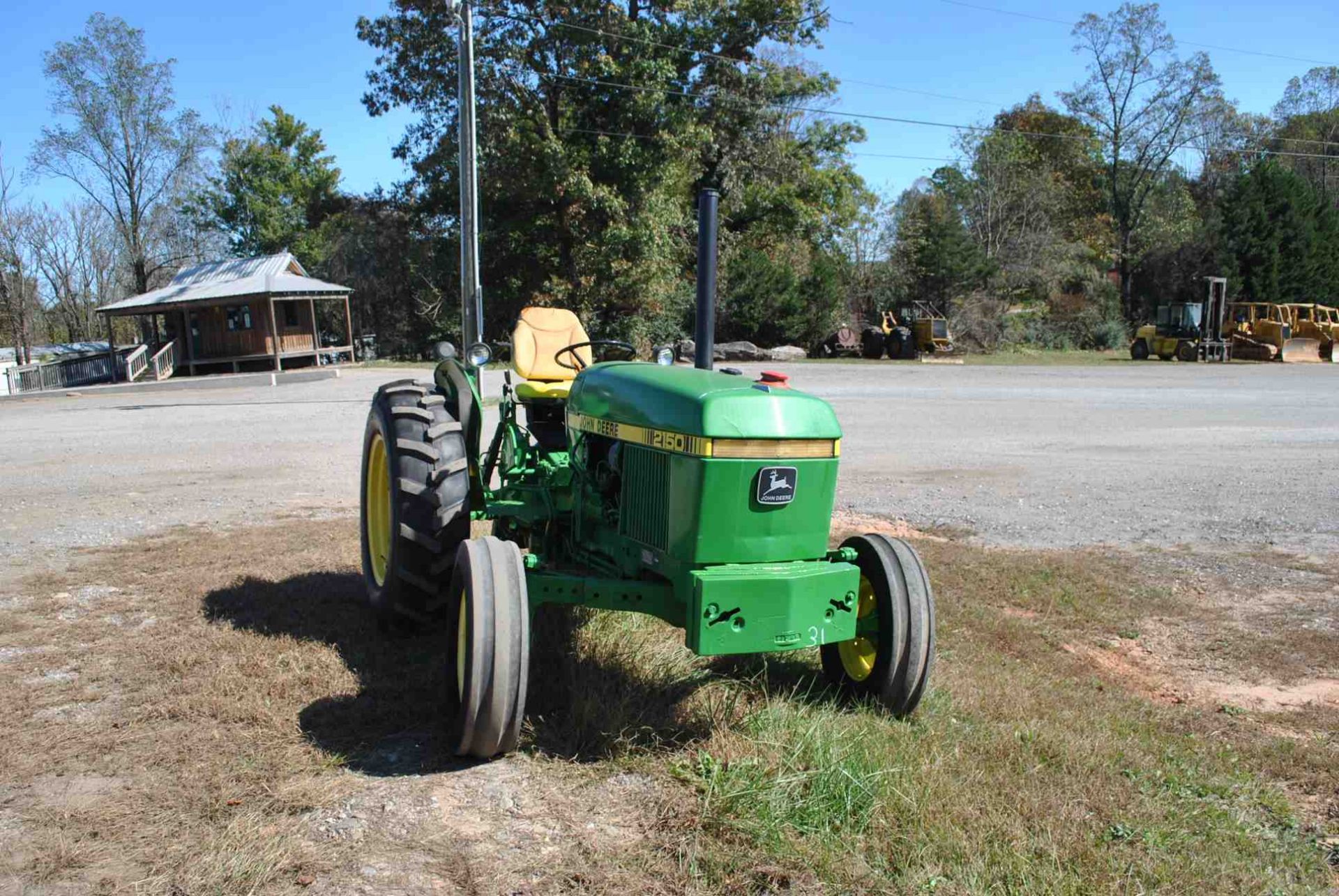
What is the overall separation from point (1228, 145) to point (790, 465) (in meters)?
58.5

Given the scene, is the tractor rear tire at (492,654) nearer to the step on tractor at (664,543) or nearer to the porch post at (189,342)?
the step on tractor at (664,543)

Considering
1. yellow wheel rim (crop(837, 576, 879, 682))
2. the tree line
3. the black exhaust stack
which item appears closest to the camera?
yellow wheel rim (crop(837, 576, 879, 682))

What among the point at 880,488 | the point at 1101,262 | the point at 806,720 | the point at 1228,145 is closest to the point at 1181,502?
the point at 880,488

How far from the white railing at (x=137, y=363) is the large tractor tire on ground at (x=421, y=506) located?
29929 mm

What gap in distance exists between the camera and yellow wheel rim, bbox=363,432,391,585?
5355 millimetres

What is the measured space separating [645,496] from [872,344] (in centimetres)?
3133

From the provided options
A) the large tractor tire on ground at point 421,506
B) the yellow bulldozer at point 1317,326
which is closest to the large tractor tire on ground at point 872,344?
the yellow bulldozer at point 1317,326

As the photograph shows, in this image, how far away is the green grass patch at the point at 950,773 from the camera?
2.90m

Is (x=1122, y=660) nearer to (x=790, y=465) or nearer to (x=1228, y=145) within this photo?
(x=790, y=465)

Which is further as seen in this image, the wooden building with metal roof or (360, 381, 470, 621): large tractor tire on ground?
the wooden building with metal roof

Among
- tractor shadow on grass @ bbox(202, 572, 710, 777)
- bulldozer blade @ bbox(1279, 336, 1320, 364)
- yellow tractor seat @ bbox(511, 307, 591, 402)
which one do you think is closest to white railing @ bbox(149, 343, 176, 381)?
tractor shadow on grass @ bbox(202, 572, 710, 777)

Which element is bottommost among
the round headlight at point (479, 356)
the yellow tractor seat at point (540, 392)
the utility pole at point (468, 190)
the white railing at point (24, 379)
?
the white railing at point (24, 379)

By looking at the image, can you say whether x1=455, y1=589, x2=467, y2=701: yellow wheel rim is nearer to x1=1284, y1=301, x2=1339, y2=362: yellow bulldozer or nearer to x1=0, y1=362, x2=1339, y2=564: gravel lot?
x1=0, y1=362, x2=1339, y2=564: gravel lot

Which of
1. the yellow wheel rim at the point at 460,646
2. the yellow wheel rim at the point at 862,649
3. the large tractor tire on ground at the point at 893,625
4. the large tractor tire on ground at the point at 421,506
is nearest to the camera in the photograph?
the yellow wheel rim at the point at 460,646
